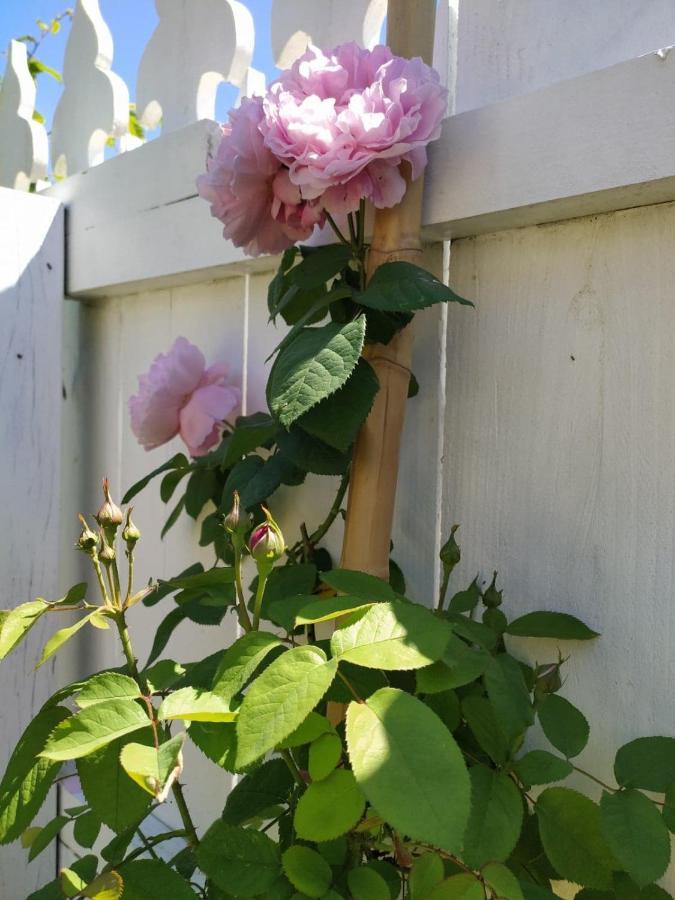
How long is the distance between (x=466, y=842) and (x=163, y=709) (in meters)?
0.24

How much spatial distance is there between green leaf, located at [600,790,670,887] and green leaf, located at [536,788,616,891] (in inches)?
0.7

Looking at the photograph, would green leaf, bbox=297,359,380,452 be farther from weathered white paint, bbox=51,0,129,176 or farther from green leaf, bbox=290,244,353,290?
weathered white paint, bbox=51,0,129,176

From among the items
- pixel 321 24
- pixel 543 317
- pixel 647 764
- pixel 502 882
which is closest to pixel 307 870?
pixel 502 882

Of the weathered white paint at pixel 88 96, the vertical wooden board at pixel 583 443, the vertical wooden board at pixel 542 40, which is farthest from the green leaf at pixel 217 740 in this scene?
the weathered white paint at pixel 88 96

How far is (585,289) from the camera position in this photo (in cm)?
77

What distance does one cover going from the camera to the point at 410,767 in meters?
0.48

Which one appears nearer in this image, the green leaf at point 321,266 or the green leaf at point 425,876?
the green leaf at point 425,876

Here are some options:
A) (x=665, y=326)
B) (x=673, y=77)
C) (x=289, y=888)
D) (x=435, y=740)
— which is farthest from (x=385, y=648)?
(x=673, y=77)

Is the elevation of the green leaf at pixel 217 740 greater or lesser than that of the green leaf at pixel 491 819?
greater

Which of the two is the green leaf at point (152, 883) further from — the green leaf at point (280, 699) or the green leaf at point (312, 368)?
the green leaf at point (312, 368)

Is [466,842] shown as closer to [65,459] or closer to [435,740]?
[435,740]

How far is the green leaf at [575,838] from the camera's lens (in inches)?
24.9

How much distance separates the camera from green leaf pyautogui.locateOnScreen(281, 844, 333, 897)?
0.60 meters

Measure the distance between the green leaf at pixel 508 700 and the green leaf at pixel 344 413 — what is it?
0.76ft
